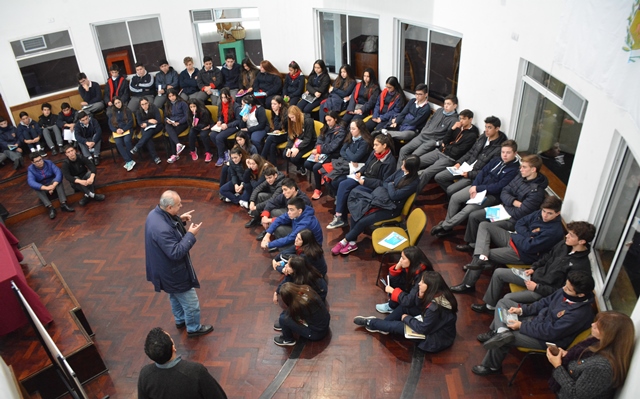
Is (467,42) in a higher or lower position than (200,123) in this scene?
higher

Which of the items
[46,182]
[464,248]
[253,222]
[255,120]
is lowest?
[253,222]

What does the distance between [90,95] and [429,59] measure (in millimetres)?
7191

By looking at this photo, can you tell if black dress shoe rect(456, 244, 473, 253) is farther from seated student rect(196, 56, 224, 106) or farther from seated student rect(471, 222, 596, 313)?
seated student rect(196, 56, 224, 106)

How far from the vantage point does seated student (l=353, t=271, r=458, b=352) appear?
4219mm

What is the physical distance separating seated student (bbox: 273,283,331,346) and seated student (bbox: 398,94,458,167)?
336cm

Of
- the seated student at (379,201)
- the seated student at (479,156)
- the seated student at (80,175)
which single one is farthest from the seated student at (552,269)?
the seated student at (80,175)

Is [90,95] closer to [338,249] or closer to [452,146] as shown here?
[338,249]

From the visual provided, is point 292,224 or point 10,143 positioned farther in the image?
point 10,143

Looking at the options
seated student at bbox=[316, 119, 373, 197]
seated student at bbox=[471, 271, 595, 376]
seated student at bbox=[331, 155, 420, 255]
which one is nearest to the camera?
seated student at bbox=[471, 271, 595, 376]

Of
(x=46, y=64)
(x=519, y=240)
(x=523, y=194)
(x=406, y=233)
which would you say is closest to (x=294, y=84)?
(x=406, y=233)

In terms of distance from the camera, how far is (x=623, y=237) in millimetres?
3939

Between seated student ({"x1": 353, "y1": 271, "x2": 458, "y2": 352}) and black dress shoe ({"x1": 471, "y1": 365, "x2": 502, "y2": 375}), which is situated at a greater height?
seated student ({"x1": 353, "y1": 271, "x2": 458, "y2": 352})

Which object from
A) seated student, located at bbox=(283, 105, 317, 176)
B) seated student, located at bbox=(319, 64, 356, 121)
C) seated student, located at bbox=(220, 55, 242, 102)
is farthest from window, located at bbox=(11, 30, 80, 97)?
seated student, located at bbox=(319, 64, 356, 121)

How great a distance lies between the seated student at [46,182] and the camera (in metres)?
7.76
